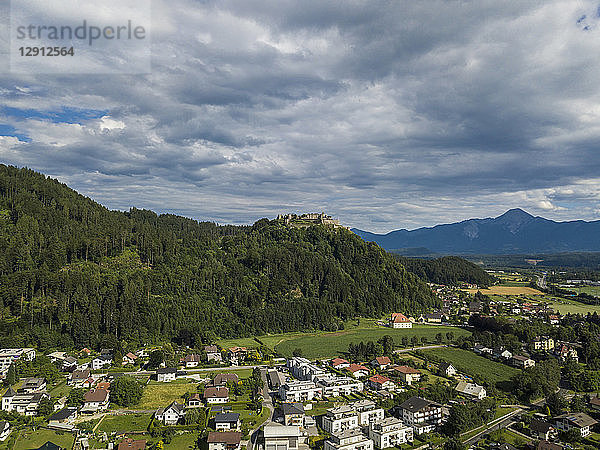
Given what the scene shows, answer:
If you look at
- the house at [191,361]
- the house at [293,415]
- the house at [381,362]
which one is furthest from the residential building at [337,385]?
the house at [191,361]

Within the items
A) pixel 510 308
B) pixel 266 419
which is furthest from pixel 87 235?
pixel 510 308

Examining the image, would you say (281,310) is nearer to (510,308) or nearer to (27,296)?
(27,296)

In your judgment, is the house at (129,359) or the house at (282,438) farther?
the house at (129,359)

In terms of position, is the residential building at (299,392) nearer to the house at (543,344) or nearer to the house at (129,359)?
the house at (129,359)

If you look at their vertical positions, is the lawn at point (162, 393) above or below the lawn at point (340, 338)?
above

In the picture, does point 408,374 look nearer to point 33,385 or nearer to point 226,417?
point 226,417

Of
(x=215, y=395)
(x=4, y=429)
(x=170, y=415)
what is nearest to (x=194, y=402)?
(x=215, y=395)
